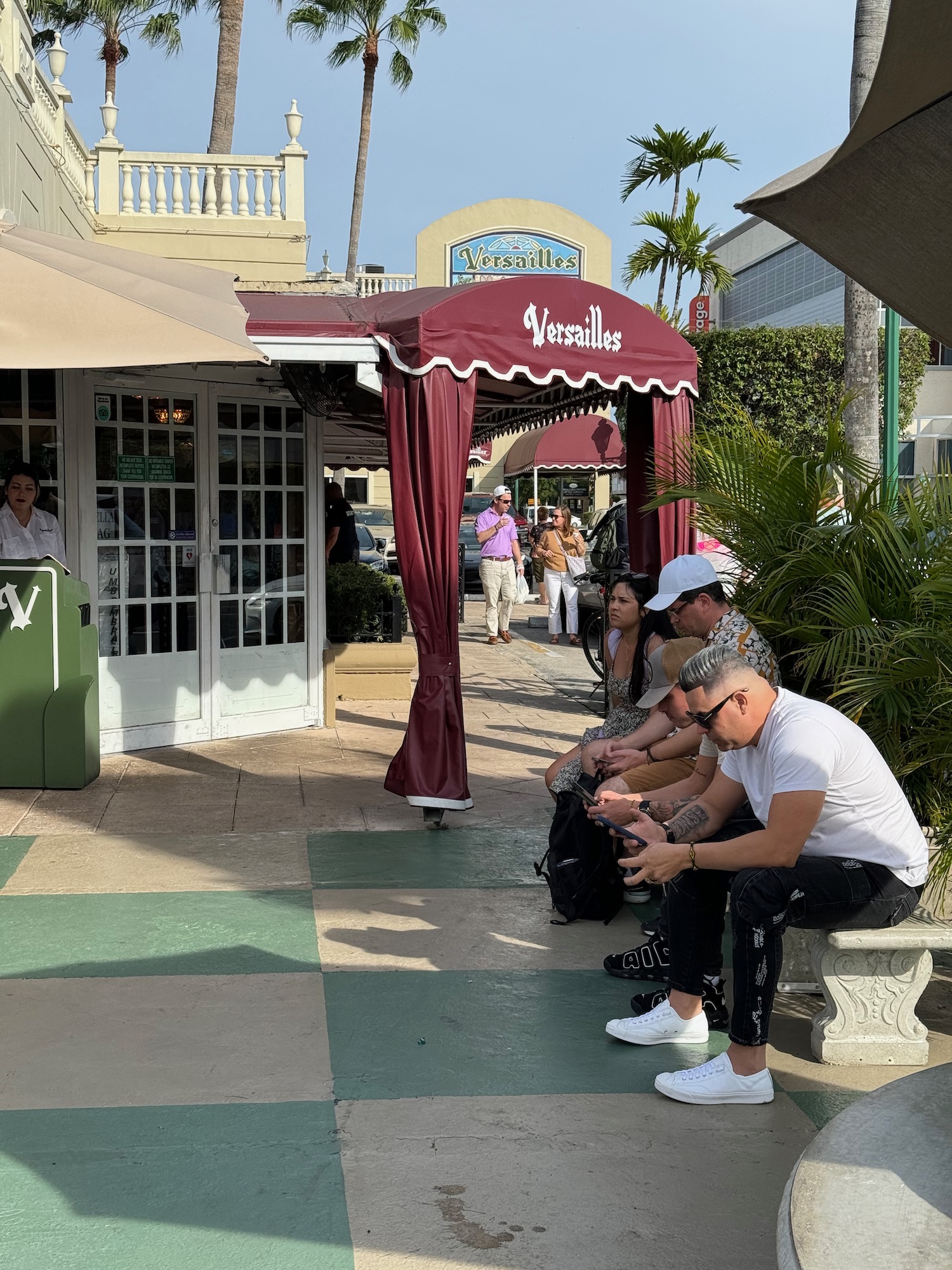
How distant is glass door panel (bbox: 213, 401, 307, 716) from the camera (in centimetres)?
902

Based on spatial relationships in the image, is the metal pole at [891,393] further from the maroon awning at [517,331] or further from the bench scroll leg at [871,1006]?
the bench scroll leg at [871,1006]

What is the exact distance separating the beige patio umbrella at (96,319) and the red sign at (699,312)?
20775 millimetres

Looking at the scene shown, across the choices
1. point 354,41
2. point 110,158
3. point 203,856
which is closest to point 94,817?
point 203,856

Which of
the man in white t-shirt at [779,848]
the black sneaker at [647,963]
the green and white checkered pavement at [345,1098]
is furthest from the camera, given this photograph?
the black sneaker at [647,963]

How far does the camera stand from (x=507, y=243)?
154 feet

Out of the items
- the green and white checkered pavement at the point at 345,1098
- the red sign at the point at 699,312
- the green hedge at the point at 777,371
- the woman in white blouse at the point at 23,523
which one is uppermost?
the red sign at the point at 699,312

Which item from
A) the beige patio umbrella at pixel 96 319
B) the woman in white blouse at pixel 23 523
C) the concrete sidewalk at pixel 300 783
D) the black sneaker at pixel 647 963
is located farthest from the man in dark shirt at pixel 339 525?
the black sneaker at pixel 647 963

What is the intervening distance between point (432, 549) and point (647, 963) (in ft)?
8.86

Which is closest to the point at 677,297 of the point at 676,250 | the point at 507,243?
the point at 676,250

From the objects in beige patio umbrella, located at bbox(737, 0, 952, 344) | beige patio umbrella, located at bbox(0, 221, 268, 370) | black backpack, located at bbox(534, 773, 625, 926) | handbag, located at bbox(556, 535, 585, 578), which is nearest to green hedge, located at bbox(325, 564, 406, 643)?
beige patio umbrella, located at bbox(0, 221, 268, 370)

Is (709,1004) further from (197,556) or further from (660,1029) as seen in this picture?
(197,556)

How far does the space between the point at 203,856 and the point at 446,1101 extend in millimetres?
2817

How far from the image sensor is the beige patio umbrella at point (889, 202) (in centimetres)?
290

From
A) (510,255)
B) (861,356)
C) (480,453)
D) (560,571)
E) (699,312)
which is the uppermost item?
(510,255)
